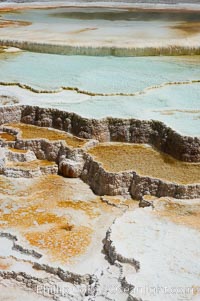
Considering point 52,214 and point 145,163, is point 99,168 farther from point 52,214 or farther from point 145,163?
point 52,214

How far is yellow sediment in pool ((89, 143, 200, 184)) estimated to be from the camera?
24.3 ft

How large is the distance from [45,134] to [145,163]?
2010mm

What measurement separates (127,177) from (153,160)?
617mm

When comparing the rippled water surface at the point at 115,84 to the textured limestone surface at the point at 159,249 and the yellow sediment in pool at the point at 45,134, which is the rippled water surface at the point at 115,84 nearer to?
the yellow sediment in pool at the point at 45,134

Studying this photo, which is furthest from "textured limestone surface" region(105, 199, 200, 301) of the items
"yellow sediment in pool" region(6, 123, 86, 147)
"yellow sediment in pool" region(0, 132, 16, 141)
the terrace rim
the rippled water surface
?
the terrace rim

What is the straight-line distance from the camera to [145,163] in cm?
777

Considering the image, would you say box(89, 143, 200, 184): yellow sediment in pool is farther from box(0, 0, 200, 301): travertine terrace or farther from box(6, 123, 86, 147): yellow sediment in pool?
box(6, 123, 86, 147): yellow sediment in pool

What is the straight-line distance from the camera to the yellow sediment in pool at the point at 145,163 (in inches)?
291

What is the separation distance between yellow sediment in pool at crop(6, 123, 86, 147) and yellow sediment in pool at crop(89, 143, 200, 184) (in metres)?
0.38

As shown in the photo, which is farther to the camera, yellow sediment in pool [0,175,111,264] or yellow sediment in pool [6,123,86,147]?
yellow sediment in pool [6,123,86,147]

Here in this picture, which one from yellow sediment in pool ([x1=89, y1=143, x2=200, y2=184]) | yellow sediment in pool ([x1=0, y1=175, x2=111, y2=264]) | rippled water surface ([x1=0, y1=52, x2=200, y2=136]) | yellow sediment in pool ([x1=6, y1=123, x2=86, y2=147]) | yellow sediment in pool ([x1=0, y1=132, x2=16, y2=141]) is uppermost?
rippled water surface ([x1=0, y1=52, x2=200, y2=136])

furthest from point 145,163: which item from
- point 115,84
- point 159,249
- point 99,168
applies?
point 115,84

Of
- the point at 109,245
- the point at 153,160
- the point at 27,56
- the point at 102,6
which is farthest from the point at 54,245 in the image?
the point at 102,6

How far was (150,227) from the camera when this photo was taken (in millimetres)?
6234
